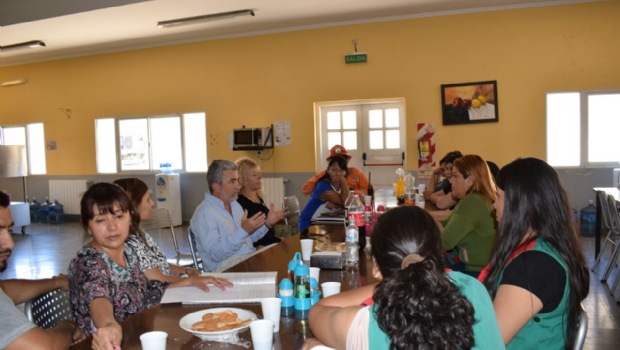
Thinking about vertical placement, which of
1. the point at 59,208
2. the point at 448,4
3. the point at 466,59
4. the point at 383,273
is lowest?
the point at 59,208

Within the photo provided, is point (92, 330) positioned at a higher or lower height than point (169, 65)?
lower

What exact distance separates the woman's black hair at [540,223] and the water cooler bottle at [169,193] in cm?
801

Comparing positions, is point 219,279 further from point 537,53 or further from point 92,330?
point 537,53

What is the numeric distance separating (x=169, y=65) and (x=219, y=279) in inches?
313

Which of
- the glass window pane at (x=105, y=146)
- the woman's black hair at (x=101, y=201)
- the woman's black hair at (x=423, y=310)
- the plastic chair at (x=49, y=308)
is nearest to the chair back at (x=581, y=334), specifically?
the woman's black hair at (x=423, y=310)

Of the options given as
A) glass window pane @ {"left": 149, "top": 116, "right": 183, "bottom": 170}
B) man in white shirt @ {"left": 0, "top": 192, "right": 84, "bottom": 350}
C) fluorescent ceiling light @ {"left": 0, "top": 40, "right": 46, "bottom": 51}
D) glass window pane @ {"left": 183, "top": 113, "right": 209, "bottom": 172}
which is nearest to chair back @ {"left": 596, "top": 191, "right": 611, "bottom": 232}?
man in white shirt @ {"left": 0, "top": 192, "right": 84, "bottom": 350}

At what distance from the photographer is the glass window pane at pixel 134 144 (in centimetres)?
996

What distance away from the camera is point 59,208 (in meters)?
10.5

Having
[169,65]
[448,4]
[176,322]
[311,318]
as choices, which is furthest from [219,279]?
[169,65]

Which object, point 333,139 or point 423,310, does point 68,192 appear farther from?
point 423,310

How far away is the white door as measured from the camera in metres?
8.31

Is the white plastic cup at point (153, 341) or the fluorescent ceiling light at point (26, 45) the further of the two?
the fluorescent ceiling light at point (26, 45)

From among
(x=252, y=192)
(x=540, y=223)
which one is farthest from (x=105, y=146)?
(x=540, y=223)

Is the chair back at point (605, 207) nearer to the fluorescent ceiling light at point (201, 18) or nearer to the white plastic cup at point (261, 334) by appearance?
the white plastic cup at point (261, 334)
